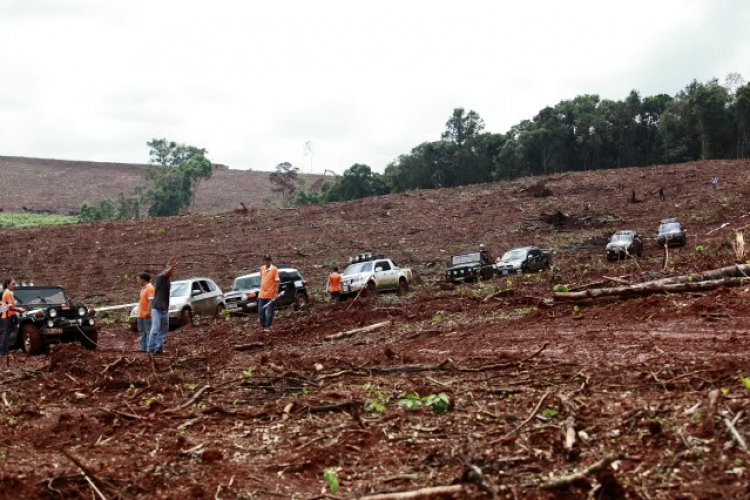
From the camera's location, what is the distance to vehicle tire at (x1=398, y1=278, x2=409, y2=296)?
27.6 meters

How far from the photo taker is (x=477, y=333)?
1419 centimetres

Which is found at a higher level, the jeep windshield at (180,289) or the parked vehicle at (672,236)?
the parked vehicle at (672,236)

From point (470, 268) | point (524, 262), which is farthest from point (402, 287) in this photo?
point (524, 262)

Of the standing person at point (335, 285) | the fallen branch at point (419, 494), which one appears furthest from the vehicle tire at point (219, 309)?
the fallen branch at point (419, 494)

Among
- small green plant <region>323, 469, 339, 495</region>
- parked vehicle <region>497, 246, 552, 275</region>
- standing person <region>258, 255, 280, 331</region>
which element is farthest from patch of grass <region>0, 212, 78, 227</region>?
small green plant <region>323, 469, 339, 495</region>

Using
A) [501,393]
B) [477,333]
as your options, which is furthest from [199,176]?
[501,393]

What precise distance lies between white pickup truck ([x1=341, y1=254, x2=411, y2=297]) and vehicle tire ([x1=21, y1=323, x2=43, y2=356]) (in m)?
11.0

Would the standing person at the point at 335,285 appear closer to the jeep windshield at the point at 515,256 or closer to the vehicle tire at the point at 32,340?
the jeep windshield at the point at 515,256

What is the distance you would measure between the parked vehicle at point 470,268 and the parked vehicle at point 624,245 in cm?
515

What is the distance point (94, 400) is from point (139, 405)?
104cm

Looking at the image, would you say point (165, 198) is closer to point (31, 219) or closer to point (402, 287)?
point (31, 219)

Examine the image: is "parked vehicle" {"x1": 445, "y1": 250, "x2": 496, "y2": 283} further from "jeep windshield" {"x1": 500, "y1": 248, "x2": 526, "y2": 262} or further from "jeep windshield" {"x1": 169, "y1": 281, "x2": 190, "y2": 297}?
"jeep windshield" {"x1": 169, "y1": 281, "x2": 190, "y2": 297}

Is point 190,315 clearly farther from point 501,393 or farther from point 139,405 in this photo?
point 501,393

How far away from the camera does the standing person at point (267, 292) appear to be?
18.5 m
